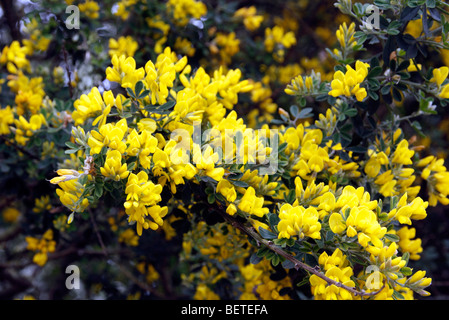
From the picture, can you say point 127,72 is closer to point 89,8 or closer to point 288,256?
point 288,256

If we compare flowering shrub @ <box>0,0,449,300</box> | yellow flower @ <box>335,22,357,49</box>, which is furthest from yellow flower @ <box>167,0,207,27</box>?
yellow flower @ <box>335,22,357,49</box>

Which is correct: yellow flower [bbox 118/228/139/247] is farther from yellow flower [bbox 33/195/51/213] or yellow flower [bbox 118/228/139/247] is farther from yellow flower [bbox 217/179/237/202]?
yellow flower [bbox 217/179/237/202]

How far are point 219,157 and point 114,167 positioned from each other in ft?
1.16

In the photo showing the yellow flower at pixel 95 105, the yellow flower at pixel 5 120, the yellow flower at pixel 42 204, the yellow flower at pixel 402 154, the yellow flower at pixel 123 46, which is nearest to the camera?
the yellow flower at pixel 95 105

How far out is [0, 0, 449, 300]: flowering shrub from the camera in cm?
131

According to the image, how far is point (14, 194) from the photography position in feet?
7.88

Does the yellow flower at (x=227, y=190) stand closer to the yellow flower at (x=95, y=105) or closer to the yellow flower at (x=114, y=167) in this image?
the yellow flower at (x=114, y=167)

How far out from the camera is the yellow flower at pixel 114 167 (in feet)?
4.14

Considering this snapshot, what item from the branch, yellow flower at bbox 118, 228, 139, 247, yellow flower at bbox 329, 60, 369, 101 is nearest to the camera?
the branch

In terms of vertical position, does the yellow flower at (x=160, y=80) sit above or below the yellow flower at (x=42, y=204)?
above

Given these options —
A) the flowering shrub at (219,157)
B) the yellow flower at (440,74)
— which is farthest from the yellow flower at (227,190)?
the yellow flower at (440,74)

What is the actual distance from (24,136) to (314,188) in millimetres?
1428

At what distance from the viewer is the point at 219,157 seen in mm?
1406
